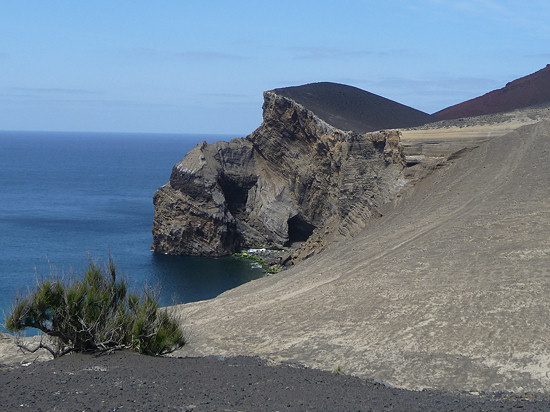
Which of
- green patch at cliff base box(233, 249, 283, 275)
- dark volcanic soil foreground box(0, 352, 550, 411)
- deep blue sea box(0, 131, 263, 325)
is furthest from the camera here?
green patch at cliff base box(233, 249, 283, 275)

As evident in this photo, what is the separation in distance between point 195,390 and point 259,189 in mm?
46482

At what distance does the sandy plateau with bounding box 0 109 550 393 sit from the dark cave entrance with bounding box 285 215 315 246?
941 inches

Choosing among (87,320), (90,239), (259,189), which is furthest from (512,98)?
(87,320)

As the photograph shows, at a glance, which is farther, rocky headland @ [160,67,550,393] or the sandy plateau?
rocky headland @ [160,67,550,393]

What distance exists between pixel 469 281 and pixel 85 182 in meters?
93.9

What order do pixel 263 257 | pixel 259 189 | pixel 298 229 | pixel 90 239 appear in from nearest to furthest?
1. pixel 263 257
2. pixel 298 229
3. pixel 90 239
4. pixel 259 189

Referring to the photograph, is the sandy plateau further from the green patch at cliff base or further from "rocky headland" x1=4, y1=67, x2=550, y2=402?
the green patch at cliff base

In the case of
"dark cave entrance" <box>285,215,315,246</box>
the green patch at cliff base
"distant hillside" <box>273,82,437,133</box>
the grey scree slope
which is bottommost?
the green patch at cliff base

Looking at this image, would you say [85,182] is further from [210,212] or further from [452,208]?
[452,208]

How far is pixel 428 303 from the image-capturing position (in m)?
19.7

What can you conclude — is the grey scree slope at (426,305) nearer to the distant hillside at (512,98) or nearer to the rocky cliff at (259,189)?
the rocky cliff at (259,189)

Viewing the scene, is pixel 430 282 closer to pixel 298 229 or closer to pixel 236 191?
pixel 298 229

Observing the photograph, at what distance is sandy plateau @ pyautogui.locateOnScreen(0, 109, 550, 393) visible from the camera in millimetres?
16344

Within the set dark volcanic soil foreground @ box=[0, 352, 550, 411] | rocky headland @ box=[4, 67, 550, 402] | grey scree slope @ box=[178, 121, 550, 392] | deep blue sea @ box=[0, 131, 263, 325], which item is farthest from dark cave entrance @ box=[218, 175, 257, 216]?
dark volcanic soil foreground @ box=[0, 352, 550, 411]
